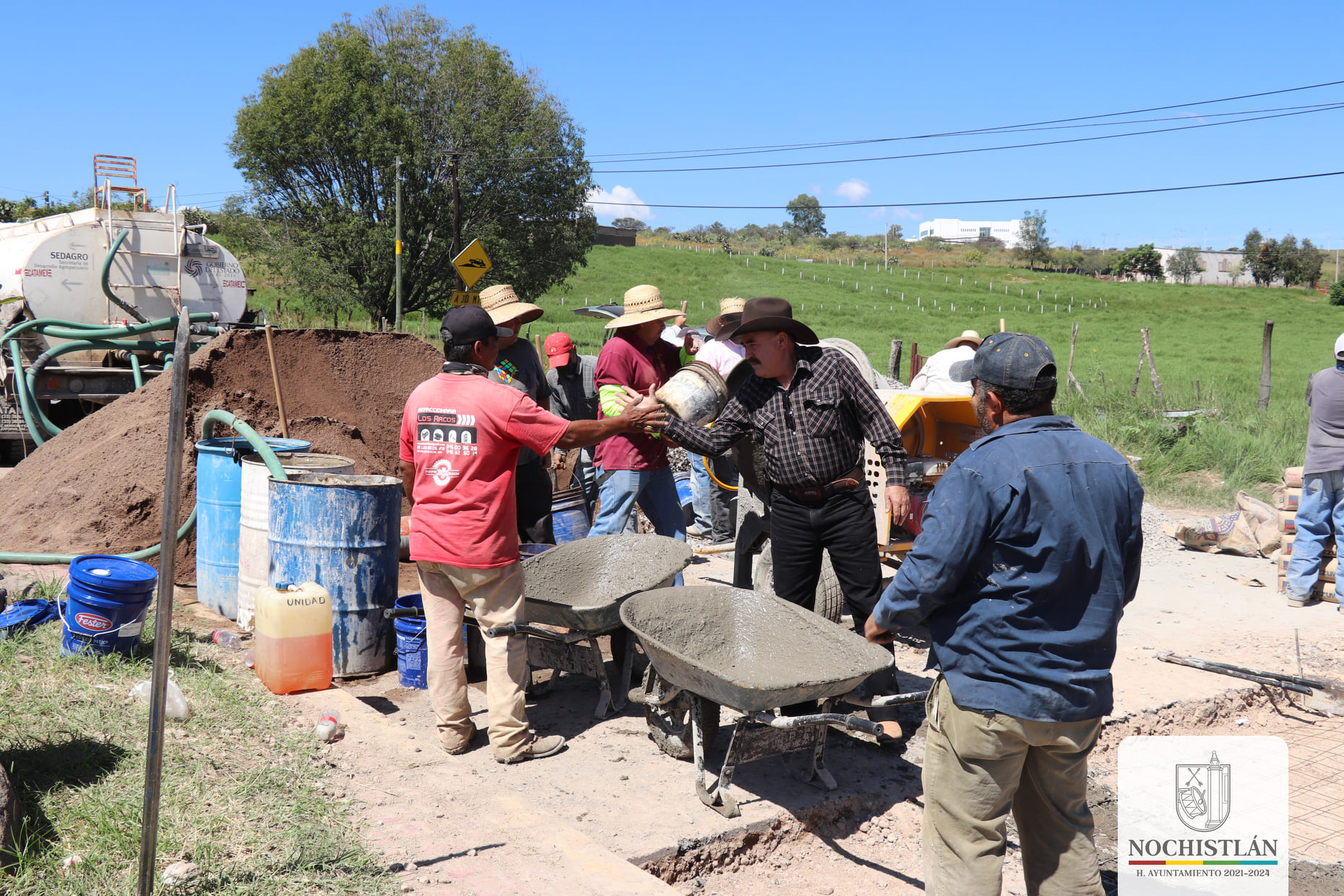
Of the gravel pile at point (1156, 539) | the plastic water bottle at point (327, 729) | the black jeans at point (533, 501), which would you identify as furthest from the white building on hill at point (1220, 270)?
the plastic water bottle at point (327, 729)

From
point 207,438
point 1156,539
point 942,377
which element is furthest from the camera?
point 1156,539

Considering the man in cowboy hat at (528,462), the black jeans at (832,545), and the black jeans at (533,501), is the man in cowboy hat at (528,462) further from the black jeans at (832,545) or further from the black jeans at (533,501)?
the black jeans at (832,545)

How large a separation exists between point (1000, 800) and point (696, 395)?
8.35 ft

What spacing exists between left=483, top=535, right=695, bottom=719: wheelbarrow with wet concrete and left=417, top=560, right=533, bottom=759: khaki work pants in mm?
162

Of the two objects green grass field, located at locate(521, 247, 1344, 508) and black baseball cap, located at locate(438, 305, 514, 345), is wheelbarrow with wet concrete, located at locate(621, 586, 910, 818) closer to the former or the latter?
black baseball cap, located at locate(438, 305, 514, 345)

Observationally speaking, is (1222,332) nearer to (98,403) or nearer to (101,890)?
(98,403)

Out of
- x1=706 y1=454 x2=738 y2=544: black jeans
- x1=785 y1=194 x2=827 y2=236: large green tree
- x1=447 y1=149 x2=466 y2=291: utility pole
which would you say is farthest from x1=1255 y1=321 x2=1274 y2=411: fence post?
x1=785 y1=194 x2=827 y2=236: large green tree

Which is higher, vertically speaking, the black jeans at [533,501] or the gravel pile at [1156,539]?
the black jeans at [533,501]

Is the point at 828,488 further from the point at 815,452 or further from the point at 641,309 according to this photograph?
the point at 641,309

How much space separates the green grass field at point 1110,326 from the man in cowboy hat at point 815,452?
29.5ft

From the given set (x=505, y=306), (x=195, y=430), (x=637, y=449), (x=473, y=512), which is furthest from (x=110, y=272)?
(x=473, y=512)

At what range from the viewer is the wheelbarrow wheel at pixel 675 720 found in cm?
407

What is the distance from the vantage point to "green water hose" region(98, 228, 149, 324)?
11672 millimetres

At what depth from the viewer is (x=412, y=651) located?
508 cm
